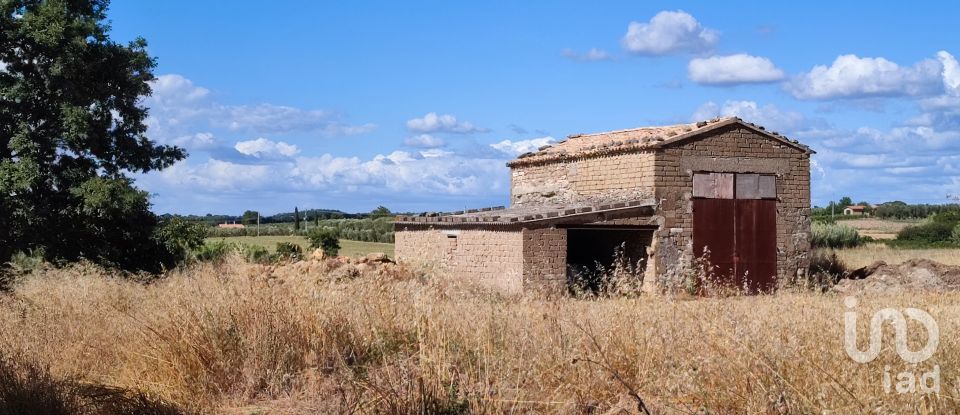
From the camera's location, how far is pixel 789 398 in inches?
237

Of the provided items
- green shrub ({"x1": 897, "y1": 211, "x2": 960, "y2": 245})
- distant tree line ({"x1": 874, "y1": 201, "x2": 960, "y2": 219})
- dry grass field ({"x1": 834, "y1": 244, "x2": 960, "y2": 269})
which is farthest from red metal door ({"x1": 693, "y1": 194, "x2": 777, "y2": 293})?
distant tree line ({"x1": 874, "y1": 201, "x2": 960, "y2": 219})

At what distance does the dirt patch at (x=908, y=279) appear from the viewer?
21938 millimetres

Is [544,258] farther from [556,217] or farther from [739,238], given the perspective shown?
[739,238]

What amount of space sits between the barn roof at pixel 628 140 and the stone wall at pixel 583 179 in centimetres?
21

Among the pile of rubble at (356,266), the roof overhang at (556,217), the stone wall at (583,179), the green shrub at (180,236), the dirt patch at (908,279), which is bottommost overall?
the dirt patch at (908,279)

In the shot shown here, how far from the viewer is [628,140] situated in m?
22.5

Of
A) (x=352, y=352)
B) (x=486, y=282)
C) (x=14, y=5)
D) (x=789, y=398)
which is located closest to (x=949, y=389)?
(x=789, y=398)

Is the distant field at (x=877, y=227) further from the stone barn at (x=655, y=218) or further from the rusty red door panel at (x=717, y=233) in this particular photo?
the rusty red door panel at (x=717, y=233)

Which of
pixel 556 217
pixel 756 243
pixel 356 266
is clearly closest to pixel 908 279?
pixel 756 243

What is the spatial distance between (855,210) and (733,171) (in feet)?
185

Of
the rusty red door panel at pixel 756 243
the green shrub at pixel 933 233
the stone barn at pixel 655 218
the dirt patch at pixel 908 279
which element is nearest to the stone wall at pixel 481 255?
the stone barn at pixel 655 218

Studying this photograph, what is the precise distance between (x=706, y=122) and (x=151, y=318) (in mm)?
16897

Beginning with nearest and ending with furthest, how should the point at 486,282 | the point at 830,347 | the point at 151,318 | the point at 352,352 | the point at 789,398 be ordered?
1. the point at 789,398
2. the point at 830,347
3. the point at 352,352
4. the point at 151,318
5. the point at 486,282

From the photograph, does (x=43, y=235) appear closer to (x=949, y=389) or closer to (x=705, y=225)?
(x=705, y=225)
